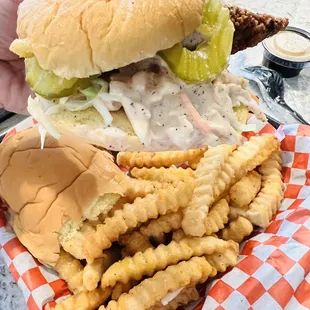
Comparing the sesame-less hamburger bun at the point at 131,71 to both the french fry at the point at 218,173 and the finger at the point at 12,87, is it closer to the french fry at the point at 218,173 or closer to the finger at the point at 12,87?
the french fry at the point at 218,173

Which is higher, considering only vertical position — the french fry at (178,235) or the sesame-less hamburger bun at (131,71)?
the sesame-less hamburger bun at (131,71)

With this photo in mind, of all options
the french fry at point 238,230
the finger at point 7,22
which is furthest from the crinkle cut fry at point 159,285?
the finger at point 7,22

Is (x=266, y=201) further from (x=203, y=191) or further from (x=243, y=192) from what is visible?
(x=203, y=191)

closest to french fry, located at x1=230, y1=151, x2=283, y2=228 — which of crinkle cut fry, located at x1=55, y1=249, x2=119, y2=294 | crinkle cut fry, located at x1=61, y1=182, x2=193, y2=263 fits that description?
crinkle cut fry, located at x1=61, y1=182, x2=193, y2=263

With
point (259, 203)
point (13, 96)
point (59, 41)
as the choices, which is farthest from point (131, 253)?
point (13, 96)

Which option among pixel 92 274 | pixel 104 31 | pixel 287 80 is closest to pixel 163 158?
pixel 92 274

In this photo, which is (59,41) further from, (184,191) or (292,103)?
(292,103)

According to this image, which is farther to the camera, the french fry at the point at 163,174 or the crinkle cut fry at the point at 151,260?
the french fry at the point at 163,174
